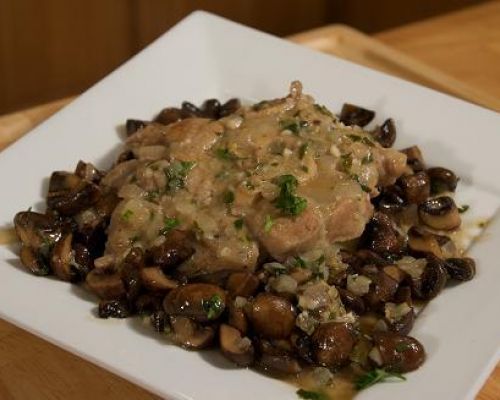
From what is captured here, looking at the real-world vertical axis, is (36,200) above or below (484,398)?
above

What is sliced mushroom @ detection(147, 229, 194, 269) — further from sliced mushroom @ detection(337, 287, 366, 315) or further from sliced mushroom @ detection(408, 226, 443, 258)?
sliced mushroom @ detection(408, 226, 443, 258)

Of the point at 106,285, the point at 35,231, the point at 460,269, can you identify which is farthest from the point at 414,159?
the point at 35,231

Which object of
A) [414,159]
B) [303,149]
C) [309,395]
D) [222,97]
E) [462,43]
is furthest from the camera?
[462,43]

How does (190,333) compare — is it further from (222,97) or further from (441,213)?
(222,97)

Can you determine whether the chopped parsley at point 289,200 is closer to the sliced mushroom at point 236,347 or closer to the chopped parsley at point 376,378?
the sliced mushroom at point 236,347

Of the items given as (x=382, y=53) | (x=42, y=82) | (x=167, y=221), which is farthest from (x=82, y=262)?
(x=42, y=82)

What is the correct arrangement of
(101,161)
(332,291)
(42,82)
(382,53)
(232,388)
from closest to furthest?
(232,388), (332,291), (101,161), (382,53), (42,82)

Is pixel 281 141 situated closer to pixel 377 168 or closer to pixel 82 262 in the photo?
pixel 377 168
